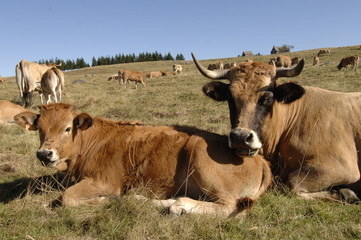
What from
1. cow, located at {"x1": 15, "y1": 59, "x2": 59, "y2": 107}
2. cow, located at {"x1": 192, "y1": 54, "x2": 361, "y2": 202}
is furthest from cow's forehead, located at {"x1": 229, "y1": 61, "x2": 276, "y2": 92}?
cow, located at {"x1": 15, "y1": 59, "x2": 59, "y2": 107}

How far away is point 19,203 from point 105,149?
135cm

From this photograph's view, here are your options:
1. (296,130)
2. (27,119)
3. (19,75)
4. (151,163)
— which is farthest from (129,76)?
(151,163)

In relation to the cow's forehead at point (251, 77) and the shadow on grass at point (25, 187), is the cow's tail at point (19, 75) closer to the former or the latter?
the shadow on grass at point (25, 187)

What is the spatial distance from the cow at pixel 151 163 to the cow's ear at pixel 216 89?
34.9 inches

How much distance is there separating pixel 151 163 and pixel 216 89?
185 cm

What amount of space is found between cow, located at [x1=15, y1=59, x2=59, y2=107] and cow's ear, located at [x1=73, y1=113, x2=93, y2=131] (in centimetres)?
1498

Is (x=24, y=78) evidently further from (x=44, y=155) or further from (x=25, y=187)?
(x=44, y=155)

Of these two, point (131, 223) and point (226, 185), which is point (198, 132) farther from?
point (131, 223)

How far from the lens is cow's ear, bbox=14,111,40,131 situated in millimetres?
4797

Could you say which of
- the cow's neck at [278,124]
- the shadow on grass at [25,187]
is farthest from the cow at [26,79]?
the cow's neck at [278,124]

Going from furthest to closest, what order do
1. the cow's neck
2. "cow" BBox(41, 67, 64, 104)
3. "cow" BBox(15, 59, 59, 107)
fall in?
"cow" BBox(15, 59, 59, 107)
"cow" BBox(41, 67, 64, 104)
the cow's neck

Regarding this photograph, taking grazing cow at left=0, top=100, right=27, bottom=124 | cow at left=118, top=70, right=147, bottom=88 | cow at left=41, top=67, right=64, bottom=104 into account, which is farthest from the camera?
cow at left=118, top=70, right=147, bottom=88

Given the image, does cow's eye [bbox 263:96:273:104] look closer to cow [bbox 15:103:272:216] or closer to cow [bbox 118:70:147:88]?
cow [bbox 15:103:272:216]

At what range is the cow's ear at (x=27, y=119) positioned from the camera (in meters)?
4.80
